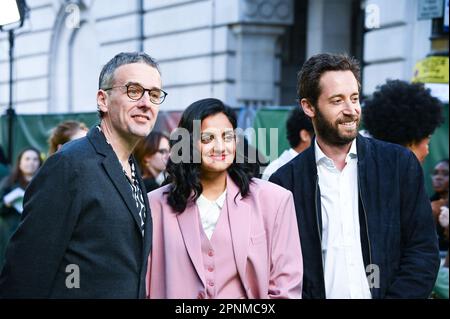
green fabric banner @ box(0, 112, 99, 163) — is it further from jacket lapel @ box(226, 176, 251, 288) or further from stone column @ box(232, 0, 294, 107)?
jacket lapel @ box(226, 176, 251, 288)

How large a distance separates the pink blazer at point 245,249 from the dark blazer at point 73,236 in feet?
1.08

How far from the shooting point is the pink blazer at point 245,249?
11.6ft

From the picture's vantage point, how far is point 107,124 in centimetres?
350

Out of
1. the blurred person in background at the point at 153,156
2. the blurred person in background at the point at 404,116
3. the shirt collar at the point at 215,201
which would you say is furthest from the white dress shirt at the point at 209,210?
the blurred person in background at the point at 153,156

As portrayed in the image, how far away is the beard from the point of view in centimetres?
388

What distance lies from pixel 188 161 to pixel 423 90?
2.14 m

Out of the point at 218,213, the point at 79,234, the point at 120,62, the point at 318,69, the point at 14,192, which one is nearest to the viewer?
the point at 79,234

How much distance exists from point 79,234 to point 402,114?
238 cm

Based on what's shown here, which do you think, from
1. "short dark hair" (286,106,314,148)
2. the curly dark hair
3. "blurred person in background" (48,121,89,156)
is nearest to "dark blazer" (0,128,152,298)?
the curly dark hair

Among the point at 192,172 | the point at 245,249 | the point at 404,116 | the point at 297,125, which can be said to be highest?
the point at 404,116

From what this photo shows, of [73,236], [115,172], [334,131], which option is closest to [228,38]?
[334,131]

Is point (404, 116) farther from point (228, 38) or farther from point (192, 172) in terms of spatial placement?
point (228, 38)

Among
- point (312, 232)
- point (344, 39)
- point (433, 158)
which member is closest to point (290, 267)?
point (312, 232)

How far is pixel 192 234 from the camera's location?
3.61m
